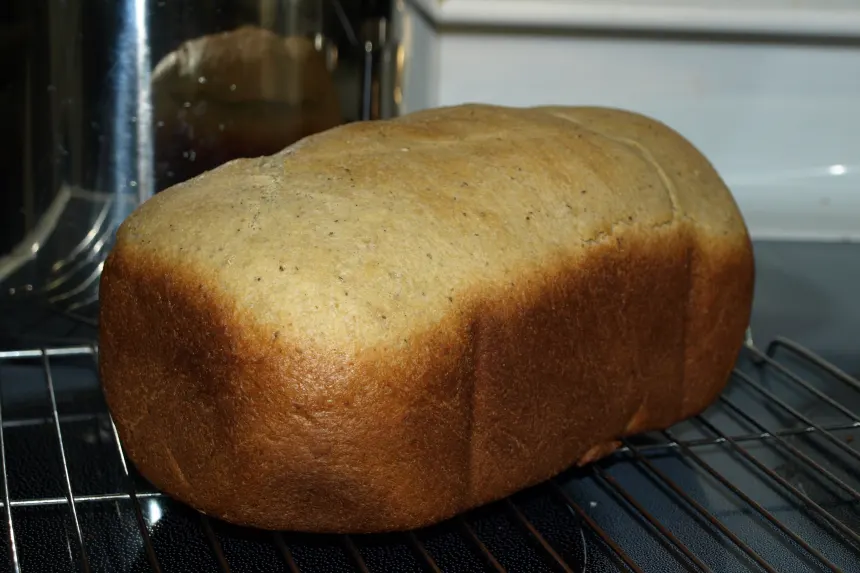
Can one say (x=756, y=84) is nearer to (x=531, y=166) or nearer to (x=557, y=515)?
(x=531, y=166)

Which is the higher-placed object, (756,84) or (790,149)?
(756,84)

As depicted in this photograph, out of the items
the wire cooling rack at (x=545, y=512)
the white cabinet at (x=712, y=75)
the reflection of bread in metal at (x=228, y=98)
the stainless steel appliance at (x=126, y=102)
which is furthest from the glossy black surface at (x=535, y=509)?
the white cabinet at (x=712, y=75)

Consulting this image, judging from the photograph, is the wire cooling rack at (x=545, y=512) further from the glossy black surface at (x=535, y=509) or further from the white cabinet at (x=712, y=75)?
the white cabinet at (x=712, y=75)

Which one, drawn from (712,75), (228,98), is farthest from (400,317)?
(712,75)

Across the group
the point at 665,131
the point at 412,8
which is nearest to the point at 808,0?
the point at 412,8

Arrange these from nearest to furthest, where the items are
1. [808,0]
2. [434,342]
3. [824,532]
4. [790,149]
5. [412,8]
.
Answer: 1. [434,342]
2. [824,532]
3. [412,8]
4. [808,0]
5. [790,149]

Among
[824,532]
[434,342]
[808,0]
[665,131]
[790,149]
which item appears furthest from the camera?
[790,149]

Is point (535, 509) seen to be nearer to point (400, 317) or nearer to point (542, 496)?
point (542, 496)

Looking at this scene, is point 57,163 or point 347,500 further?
point 57,163
